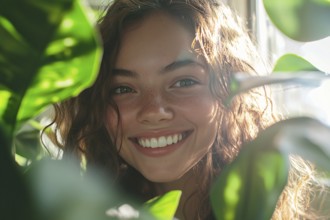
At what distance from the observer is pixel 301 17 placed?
323 millimetres

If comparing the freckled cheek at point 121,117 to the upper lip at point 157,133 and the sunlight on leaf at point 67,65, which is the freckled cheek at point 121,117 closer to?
the upper lip at point 157,133

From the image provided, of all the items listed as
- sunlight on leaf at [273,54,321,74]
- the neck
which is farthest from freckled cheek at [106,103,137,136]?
sunlight on leaf at [273,54,321,74]

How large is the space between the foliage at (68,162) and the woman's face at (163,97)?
23.8 inches

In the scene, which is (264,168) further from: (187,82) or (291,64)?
(187,82)

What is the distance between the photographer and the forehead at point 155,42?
924mm

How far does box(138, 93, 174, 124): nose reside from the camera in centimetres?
91

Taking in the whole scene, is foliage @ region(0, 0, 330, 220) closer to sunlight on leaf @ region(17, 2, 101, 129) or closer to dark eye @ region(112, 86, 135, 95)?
sunlight on leaf @ region(17, 2, 101, 129)

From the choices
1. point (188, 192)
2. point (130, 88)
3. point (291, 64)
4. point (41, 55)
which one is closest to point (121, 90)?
point (130, 88)

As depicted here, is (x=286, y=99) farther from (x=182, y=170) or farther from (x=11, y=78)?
(x=11, y=78)

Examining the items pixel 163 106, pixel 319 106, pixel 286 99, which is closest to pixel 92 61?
pixel 163 106

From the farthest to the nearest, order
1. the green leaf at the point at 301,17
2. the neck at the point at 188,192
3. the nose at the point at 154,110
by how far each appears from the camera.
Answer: the neck at the point at 188,192 → the nose at the point at 154,110 → the green leaf at the point at 301,17

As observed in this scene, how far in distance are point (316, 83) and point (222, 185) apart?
8cm

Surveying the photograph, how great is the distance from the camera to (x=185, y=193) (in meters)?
1.12

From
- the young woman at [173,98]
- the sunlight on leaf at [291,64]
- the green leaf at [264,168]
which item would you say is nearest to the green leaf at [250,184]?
the green leaf at [264,168]
